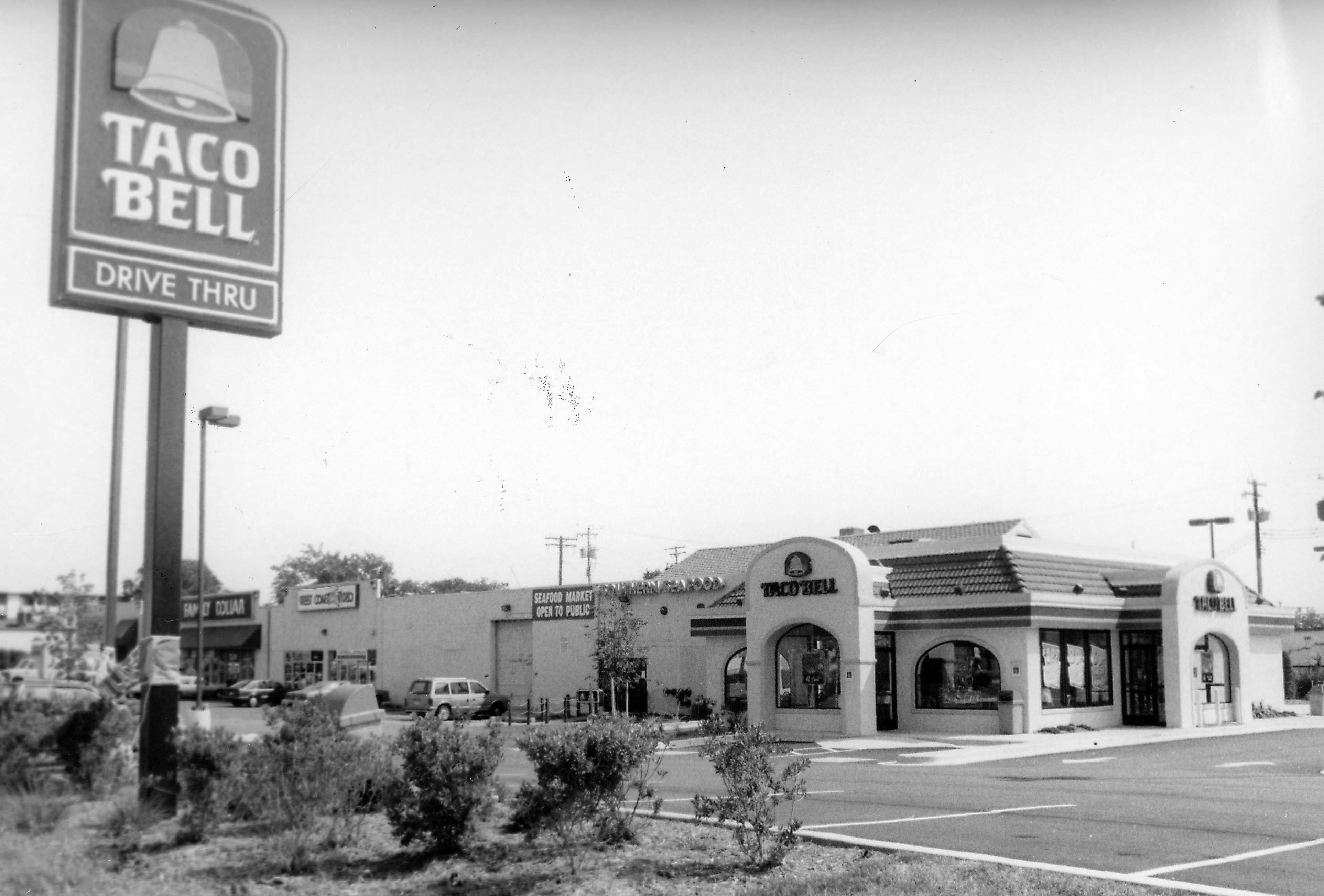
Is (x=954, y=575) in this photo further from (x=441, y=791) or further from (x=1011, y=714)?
(x=441, y=791)

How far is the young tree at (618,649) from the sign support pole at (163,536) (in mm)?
27013

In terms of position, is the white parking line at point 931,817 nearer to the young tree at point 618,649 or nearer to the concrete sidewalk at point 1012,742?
the concrete sidewalk at point 1012,742

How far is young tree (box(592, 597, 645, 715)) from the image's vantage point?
3828cm

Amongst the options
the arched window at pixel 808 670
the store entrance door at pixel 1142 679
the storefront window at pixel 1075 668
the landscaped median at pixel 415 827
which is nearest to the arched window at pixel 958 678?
the storefront window at pixel 1075 668

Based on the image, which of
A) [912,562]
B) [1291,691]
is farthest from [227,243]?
[1291,691]

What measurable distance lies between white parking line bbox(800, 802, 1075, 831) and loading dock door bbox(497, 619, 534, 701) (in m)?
33.2

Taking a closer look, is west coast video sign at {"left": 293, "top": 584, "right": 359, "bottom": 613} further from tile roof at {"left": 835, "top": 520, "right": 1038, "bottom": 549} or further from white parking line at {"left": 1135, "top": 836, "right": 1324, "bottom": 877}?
white parking line at {"left": 1135, "top": 836, "right": 1324, "bottom": 877}

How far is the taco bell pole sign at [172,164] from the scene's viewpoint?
1035 cm

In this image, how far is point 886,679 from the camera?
31141 millimetres

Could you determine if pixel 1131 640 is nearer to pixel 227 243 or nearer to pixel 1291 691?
pixel 1291 691

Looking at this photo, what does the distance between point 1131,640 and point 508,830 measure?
2531cm

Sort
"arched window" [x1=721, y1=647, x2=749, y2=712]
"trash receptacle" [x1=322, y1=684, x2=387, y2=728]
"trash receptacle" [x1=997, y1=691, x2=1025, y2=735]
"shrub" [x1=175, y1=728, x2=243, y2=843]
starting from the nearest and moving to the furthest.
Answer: "shrub" [x1=175, y1=728, x2=243, y2=843] < "trash receptacle" [x1=322, y1=684, x2=387, y2=728] < "trash receptacle" [x1=997, y1=691, x2=1025, y2=735] < "arched window" [x1=721, y1=647, x2=749, y2=712]

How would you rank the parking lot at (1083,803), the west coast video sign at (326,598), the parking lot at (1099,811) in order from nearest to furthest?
the parking lot at (1099,811) < the parking lot at (1083,803) < the west coast video sign at (326,598)

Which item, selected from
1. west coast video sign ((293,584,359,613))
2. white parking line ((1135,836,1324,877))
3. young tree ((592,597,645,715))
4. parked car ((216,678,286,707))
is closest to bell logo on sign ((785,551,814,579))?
young tree ((592,597,645,715))
